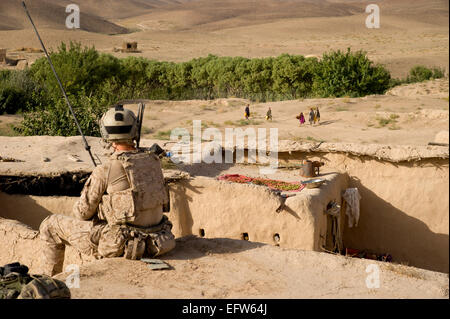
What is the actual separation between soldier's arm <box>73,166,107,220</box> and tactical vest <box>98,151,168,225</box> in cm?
6

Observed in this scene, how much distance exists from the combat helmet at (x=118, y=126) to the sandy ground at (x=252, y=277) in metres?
1.02

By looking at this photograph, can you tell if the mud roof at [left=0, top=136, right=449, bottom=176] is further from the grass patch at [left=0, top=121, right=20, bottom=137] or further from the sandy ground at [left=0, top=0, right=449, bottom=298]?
the grass patch at [left=0, top=121, right=20, bottom=137]

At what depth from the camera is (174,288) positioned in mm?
4520

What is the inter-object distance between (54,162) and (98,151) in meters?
1.99

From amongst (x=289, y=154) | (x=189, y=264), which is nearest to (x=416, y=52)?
(x=289, y=154)

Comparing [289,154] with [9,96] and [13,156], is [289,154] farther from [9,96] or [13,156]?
[9,96]

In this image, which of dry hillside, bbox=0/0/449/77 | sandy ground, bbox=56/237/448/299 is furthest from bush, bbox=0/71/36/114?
sandy ground, bbox=56/237/448/299

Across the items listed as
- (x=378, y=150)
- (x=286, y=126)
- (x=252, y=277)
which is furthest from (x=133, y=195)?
(x=286, y=126)

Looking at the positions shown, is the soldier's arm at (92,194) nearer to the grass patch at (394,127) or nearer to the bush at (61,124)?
the bush at (61,124)

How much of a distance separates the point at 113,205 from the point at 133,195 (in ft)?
0.66

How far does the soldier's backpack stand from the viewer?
149 inches

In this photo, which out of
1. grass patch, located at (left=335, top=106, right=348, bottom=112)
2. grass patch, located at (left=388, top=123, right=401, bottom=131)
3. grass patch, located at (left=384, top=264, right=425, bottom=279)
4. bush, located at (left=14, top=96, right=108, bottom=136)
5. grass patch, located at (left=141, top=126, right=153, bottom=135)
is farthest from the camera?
grass patch, located at (left=335, top=106, right=348, bottom=112)

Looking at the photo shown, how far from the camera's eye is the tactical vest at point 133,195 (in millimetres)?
4930

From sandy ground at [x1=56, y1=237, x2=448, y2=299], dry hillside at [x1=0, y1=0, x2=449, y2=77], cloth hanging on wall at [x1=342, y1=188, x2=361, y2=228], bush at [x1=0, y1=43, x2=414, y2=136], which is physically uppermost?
dry hillside at [x1=0, y1=0, x2=449, y2=77]
